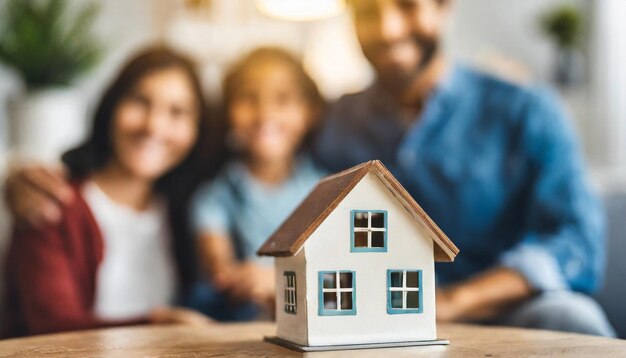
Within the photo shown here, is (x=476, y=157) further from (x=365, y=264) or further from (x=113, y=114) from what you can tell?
(x=365, y=264)

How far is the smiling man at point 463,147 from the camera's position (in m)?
1.95

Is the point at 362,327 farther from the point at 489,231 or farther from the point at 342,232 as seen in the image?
the point at 489,231

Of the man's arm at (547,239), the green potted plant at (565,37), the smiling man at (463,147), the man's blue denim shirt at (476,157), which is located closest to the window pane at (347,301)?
the man's arm at (547,239)

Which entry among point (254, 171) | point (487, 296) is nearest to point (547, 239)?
point (487, 296)

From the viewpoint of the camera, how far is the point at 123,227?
2082mm

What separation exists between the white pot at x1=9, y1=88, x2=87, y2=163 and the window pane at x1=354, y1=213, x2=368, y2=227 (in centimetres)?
130

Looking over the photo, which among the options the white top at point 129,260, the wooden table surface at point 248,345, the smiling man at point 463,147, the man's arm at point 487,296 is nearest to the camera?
the wooden table surface at point 248,345

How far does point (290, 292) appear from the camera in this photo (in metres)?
1.11

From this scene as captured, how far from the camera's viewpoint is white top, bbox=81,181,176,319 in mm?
2061

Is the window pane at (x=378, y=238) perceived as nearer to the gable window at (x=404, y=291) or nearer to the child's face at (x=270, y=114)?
the gable window at (x=404, y=291)

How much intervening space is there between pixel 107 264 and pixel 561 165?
1.20m

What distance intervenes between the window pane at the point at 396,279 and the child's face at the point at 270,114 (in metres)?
1.09

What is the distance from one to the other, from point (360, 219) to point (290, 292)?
148mm

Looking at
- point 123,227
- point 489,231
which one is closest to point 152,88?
point 123,227
